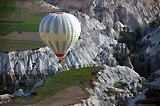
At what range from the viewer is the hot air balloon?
52.9 metres

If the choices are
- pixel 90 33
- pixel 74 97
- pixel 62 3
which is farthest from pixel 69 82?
pixel 62 3

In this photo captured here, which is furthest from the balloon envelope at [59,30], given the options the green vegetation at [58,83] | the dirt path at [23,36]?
the dirt path at [23,36]

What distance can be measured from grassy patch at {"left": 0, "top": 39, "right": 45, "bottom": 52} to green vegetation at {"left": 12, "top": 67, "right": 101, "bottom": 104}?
84.5 feet

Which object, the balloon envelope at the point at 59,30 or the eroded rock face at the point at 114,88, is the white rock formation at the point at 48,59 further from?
the balloon envelope at the point at 59,30

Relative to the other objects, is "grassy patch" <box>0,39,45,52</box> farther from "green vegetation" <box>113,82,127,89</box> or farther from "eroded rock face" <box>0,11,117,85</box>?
"green vegetation" <box>113,82,127,89</box>

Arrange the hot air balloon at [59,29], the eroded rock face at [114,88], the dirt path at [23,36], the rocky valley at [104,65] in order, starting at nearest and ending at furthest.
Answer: the hot air balloon at [59,29] → the eroded rock face at [114,88] → the rocky valley at [104,65] → the dirt path at [23,36]

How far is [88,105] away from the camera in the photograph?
58.6m

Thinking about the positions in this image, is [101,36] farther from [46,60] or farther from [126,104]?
[126,104]

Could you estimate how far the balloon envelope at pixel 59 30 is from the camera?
52875 mm

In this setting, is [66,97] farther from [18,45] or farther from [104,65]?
[18,45]

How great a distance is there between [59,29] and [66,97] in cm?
1512

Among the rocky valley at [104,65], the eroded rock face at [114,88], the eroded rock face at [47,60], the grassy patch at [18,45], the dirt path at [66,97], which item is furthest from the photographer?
the grassy patch at [18,45]

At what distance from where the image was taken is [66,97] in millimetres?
63125

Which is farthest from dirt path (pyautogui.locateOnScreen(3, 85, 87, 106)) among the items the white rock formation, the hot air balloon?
the white rock formation
